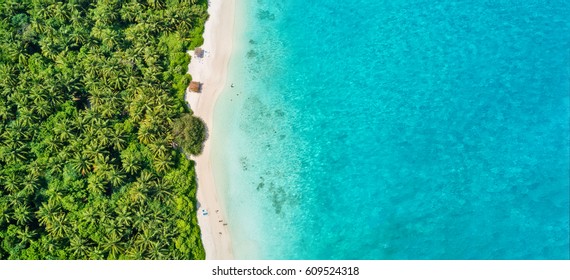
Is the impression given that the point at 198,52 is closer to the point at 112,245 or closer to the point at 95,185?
the point at 95,185

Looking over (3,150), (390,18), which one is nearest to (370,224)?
(390,18)

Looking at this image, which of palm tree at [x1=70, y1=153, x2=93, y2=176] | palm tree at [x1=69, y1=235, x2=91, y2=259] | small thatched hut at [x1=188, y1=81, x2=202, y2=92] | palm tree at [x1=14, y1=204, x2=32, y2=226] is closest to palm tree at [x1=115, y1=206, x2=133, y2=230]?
palm tree at [x1=69, y1=235, x2=91, y2=259]

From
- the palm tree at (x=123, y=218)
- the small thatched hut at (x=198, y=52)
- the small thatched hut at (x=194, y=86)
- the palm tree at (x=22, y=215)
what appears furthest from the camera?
the small thatched hut at (x=198, y=52)

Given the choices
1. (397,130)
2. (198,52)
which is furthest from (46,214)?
(397,130)

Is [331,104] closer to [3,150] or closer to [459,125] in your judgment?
[459,125]

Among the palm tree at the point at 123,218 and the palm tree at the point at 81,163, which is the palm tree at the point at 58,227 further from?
the palm tree at the point at 81,163

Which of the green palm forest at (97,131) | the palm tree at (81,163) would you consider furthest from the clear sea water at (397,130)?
the palm tree at (81,163)
